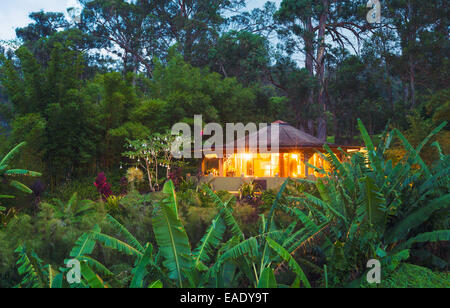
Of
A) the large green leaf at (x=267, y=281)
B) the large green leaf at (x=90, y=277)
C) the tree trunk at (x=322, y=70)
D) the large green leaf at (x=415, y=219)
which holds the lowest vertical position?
the large green leaf at (x=267, y=281)

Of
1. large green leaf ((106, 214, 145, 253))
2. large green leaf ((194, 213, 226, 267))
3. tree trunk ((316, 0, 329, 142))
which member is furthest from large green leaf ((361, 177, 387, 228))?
tree trunk ((316, 0, 329, 142))

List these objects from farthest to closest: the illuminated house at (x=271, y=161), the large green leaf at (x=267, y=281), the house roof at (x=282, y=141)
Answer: the house roof at (x=282, y=141) → the illuminated house at (x=271, y=161) → the large green leaf at (x=267, y=281)

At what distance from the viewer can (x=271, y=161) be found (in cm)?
1936

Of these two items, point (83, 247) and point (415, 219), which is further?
point (415, 219)

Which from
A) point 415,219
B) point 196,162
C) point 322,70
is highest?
point 322,70

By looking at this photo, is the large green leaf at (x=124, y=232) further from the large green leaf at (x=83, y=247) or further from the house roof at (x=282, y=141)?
the house roof at (x=282, y=141)

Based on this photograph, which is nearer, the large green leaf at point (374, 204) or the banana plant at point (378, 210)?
the large green leaf at point (374, 204)

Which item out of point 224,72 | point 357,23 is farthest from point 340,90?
point 224,72

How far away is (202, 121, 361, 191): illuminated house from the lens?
13836mm

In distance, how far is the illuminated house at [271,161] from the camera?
A: 13836mm

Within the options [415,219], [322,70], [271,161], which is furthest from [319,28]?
[415,219]

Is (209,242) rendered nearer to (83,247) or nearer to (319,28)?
(83,247)

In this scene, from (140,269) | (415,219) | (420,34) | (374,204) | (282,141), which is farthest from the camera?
(420,34)

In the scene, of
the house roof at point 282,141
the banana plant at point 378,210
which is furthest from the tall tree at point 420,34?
the banana plant at point 378,210
